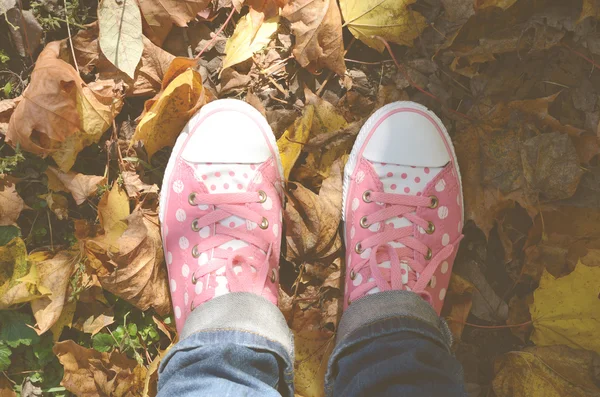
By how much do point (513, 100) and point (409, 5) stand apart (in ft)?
1.27

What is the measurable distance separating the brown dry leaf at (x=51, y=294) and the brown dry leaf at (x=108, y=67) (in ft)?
1.69

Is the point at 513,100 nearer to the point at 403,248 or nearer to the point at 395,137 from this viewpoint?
the point at 395,137

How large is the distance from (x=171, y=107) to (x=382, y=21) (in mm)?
620

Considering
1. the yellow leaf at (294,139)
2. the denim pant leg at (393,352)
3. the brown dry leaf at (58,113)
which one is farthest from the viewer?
the yellow leaf at (294,139)

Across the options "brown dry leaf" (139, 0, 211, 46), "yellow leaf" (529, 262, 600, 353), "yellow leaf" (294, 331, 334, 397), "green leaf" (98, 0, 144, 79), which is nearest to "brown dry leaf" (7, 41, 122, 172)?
"green leaf" (98, 0, 144, 79)

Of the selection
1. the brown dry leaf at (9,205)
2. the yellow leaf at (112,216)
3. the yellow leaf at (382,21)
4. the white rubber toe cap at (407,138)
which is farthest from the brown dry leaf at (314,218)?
the brown dry leaf at (9,205)

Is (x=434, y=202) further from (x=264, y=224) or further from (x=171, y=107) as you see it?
(x=171, y=107)

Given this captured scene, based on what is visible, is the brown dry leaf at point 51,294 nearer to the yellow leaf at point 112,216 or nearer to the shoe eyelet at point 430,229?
the yellow leaf at point 112,216

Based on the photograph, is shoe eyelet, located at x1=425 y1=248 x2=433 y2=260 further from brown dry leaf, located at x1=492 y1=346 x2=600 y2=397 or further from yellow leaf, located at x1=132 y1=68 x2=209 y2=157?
yellow leaf, located at x1=132 y1=68 x2=209 y2=157

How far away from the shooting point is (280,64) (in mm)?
1501

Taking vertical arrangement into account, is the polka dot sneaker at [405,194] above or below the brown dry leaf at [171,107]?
below

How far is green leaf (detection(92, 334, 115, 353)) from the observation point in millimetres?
1514

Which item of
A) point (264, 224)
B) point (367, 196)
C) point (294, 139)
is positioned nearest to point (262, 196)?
point (264, 224)

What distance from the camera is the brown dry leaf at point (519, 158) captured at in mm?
1396
